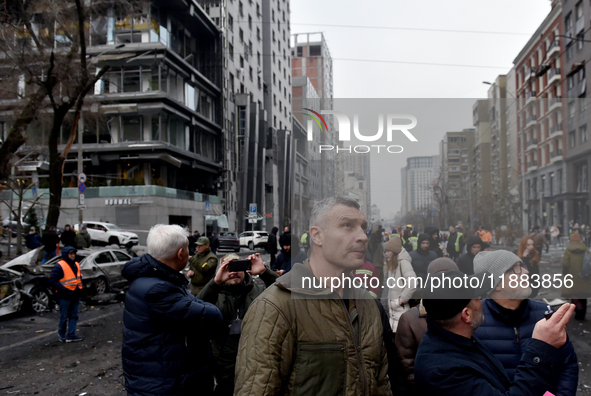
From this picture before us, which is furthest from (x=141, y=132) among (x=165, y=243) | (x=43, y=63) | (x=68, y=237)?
(x=165, y=243)

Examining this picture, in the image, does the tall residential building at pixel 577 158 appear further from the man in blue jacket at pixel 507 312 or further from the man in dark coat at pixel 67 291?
the man in dark coat at pixel 67 291

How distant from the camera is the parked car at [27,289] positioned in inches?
402

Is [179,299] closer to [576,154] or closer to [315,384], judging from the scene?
[315,384]

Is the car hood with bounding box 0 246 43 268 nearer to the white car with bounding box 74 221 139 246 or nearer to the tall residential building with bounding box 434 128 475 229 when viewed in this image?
the tall residential building with bounding box 434 128 475 229

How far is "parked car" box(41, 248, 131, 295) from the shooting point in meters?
12.2

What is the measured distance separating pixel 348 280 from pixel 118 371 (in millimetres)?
5457

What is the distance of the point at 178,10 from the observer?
131ft

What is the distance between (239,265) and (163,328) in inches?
25.0

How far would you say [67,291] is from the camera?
7859 millimetres

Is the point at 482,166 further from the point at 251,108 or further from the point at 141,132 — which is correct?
the point at 251,108

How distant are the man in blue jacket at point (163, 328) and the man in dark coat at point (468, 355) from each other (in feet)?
5.20

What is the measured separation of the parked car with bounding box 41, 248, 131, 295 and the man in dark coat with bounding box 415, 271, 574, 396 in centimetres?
1141

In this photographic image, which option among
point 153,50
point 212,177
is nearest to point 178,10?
point 153,50

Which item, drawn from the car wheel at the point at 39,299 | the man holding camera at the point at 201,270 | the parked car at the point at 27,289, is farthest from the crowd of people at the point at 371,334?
the car wheel at the point at 39,299
